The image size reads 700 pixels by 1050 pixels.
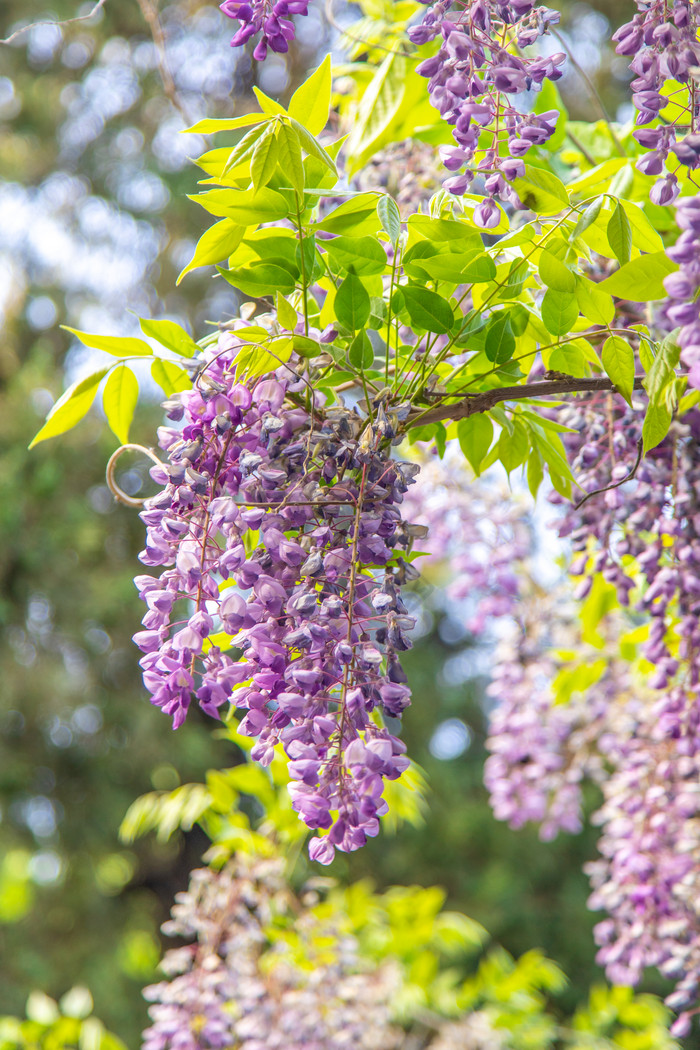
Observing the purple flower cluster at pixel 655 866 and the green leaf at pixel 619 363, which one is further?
the purple flower cluster at pixel 655 866

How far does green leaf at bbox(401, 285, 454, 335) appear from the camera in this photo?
584 millimetres

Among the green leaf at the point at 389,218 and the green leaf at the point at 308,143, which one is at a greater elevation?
the green leaf at the point at 308,143

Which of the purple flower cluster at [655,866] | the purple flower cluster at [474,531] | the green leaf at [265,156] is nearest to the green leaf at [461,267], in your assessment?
the green leaf at [265,156]

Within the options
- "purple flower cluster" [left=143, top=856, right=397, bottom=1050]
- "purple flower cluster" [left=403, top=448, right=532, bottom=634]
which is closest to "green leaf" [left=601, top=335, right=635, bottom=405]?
"purple flower cluster" [left=403, top=448, right=532, bottom=634]

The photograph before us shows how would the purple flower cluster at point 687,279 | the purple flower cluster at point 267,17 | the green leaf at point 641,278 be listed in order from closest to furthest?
the purple flower cluster at point 687,279
the green leaf at point 641,278
the purple flower cluster at point 267,17

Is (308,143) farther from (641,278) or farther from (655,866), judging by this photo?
(655,866)

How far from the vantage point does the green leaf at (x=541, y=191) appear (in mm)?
582

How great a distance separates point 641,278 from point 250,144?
0.88 ft

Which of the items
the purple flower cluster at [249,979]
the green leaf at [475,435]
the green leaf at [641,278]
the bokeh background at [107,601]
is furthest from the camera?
Result: the bokeh background at [107,601]

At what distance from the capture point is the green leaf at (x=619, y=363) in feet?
1.86

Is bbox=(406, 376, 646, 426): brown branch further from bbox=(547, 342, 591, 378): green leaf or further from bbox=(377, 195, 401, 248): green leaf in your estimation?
bbox=(377, 195, 401, 248): green leaf

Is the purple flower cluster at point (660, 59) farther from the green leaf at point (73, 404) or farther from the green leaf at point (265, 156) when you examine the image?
the green leaf at point (73, 404)

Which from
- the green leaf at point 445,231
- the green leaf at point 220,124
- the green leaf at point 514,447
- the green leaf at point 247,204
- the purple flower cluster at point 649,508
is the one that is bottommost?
the purple flower cluster at point 649,508

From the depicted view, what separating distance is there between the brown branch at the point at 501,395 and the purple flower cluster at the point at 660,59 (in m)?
0.14
